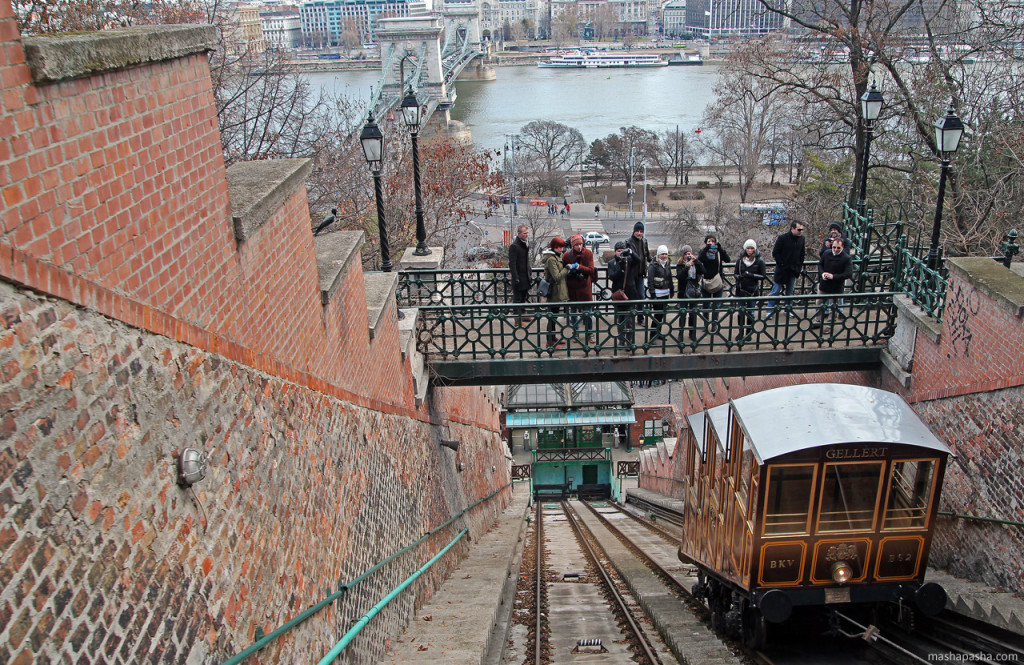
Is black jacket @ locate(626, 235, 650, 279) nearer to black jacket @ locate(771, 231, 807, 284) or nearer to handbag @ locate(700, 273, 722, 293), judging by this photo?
handbag @ locate(700, 273, 722, 293)

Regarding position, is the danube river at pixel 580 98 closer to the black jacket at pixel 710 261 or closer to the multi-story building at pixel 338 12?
the black jacket at pixel 710 261

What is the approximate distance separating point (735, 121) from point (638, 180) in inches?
667

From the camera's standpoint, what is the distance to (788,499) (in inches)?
281

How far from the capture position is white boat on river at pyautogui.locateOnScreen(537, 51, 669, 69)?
144250mm

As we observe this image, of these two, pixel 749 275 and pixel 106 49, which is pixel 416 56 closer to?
pixel 749 275

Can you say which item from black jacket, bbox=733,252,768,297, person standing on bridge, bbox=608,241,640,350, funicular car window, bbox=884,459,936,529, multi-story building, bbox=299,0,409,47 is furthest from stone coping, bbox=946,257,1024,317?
multi-story building, bbox=299,0,409,47

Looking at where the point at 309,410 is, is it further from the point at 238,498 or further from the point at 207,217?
the point at 207,217

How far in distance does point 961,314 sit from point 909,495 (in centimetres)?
282

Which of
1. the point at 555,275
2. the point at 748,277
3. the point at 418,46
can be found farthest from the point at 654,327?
the point at 418,46

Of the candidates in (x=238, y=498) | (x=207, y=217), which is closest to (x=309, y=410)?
(x=238, y=498)

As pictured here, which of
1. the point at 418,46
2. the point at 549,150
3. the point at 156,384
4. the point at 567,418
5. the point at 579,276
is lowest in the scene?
the point at 567,418

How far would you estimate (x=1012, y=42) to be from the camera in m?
19.7

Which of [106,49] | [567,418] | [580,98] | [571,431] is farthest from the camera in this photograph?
[580,98]

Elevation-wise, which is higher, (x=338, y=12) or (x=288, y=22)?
(x=338, y=12)
